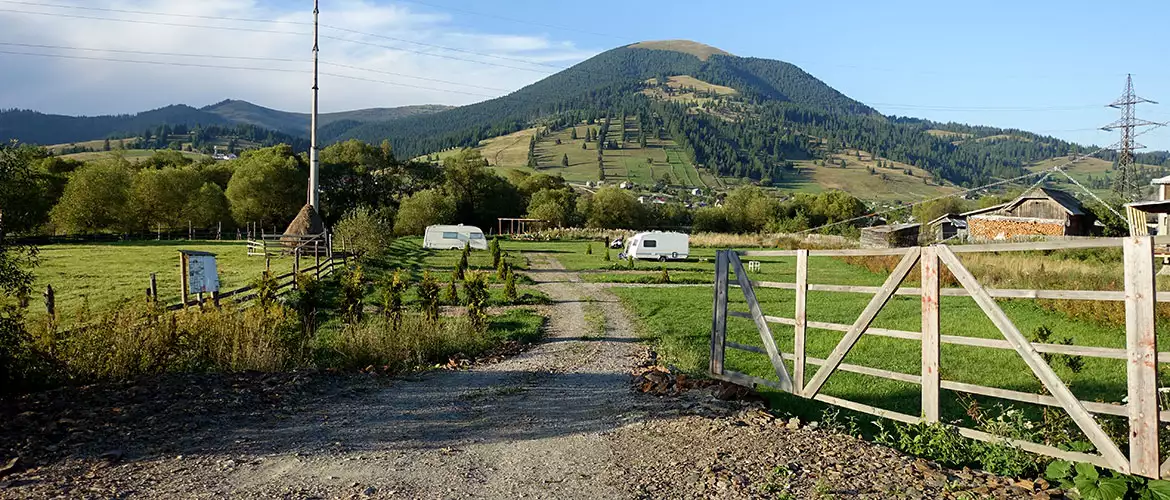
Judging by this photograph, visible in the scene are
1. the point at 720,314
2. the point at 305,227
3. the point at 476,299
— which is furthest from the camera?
the point at 305,227

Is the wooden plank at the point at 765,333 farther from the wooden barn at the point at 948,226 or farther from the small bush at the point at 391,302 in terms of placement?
the wooden barn at the point at 948,226

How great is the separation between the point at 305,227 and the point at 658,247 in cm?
1882

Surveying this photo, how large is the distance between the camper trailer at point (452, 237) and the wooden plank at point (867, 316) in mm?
42072

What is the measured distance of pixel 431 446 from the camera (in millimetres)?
5762

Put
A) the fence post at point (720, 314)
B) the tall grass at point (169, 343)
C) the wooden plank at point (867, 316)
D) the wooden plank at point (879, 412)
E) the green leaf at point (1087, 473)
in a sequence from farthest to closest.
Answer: the fence post at point (720, 314) < the tall grass at point (169, 343) < the wooden plank at point (867, 316) < the wooden plank at point (879, 412) < the green leaf at point (1087, 473)

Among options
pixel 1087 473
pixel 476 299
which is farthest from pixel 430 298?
pixel 1087 473

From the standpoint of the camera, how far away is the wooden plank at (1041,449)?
4871 mm

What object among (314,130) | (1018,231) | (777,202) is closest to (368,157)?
(314,130)

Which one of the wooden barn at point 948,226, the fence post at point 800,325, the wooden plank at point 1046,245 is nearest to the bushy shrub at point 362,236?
the fence post at point 800,325

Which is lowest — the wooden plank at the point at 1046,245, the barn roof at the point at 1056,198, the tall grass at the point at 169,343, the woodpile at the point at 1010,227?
the tall grass at the point at 169,343

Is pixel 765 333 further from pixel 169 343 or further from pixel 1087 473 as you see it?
pixel 169 343

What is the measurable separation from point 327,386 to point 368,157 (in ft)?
254

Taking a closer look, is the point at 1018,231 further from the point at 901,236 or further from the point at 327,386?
the point at 327,386

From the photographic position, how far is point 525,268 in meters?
31.5
